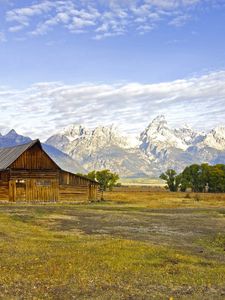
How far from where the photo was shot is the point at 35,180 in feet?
221

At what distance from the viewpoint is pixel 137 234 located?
30.1 meters

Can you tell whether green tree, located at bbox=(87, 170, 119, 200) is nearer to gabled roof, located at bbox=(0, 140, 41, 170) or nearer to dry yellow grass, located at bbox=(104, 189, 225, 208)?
dry yellow grass, located at bbox=(104, 189, 225, 208)

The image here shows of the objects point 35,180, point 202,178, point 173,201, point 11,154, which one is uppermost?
point 11,154

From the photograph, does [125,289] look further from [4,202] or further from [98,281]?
[4,202]

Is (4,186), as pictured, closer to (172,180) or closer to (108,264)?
(108,264)

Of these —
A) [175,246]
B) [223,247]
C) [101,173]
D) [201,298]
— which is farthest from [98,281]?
[101,173]

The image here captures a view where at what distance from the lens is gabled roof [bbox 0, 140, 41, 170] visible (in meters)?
65.9

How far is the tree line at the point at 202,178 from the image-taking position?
12281cm

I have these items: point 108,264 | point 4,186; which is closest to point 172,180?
point 4,186

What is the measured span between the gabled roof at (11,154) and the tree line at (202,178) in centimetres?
6992

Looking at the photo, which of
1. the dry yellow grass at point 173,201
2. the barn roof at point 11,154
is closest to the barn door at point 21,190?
the barn roof at point 11,154

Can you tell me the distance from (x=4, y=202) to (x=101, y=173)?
5078 cm

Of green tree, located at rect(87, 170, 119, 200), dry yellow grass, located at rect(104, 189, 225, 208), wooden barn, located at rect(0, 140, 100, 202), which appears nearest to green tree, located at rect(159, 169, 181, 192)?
green tree, located at rect(87, 170, 119, 200)

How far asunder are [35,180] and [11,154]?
641cm
